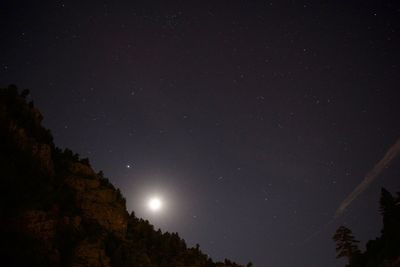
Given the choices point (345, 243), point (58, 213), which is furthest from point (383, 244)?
point (58, 213)

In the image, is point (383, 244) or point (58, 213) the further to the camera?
point (383, 244)

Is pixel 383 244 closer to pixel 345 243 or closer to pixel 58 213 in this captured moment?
pixel 345 243

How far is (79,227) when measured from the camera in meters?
30.5

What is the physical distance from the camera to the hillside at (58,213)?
82.8ft

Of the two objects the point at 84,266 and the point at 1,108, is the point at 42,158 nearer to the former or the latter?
the point at 1,108

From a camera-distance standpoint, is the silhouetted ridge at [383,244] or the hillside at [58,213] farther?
the silhouetted ridge at [383,244]

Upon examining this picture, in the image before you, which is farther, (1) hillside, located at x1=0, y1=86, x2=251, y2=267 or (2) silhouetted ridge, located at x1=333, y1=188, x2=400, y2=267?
(2) silhouetted ridge, located at x1=333, y1=188, x2=400, y2=267

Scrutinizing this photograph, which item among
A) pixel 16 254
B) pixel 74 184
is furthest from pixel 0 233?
pixel 74 184

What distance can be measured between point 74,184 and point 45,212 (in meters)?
8.81

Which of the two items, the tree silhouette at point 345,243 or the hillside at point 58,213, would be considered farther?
the tree silhouette at point 345,243

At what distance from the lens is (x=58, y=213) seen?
29219 mm

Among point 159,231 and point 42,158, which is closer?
point 42,158

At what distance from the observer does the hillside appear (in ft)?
82.8

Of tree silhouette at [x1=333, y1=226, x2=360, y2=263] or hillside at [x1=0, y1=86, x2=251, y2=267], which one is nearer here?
hillside at [x1=0, y1=86, x2=251, y2=267]
